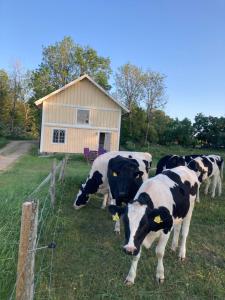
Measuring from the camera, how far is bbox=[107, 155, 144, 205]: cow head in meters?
7.84

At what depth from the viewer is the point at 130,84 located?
50.8 meters

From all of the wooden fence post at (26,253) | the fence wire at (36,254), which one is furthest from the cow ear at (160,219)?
the wooden fence post at (26,253)

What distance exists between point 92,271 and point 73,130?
24.2 meters

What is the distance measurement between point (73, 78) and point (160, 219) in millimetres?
48414

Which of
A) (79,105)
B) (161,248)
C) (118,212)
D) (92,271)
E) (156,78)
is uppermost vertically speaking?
(156,78)

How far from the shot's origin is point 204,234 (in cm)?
749

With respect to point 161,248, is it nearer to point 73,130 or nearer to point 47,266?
point 47,266

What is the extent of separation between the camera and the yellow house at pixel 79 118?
2845cm

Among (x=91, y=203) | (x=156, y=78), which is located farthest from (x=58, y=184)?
(x=156, y=78)

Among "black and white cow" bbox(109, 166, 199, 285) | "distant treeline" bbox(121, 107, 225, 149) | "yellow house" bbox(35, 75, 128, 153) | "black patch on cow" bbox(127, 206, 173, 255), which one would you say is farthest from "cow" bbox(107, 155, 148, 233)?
"distant treeline" bbox(121, 107, 225, 149)

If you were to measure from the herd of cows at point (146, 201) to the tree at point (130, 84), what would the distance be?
40.9m

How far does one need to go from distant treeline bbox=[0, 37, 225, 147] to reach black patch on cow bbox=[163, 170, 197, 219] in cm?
3300

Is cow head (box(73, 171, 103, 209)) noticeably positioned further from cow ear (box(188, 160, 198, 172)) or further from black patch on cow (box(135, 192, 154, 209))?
black patch on cow (box(135, 192, 154, 209))

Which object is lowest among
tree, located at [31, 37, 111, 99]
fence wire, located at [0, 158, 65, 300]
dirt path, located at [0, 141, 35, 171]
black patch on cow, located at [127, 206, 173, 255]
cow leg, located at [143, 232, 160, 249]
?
dirt path, located at [0, 141, 35, 171]
